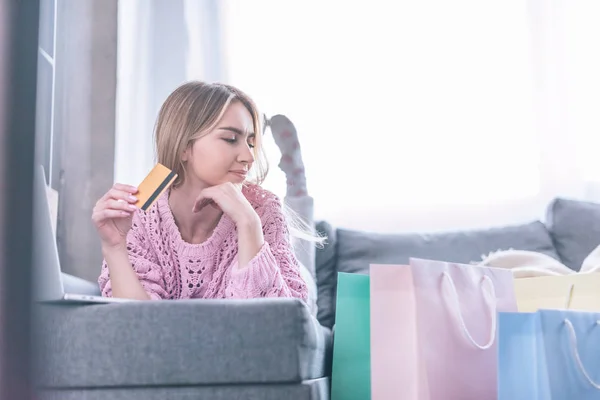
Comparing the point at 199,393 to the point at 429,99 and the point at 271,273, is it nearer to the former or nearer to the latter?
the point at 271,273

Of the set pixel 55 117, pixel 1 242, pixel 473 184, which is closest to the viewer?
pixel 1 242

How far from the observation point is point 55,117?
2.16 m

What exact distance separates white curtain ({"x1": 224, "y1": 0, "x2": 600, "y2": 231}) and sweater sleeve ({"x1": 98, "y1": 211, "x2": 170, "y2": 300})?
1.03 metres

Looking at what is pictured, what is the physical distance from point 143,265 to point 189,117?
0.32 metres

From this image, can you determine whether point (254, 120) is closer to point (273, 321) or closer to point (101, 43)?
point (273, 321)

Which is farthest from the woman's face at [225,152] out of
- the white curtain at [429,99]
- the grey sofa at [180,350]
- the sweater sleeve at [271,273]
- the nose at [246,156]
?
the white curtain at [429,99]

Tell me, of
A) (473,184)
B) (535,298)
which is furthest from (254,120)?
(473,184)

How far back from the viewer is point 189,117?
1.39 m

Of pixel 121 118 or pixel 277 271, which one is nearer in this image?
pixel 277 271

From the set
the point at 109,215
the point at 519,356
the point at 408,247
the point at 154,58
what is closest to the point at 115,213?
the point at 109,215

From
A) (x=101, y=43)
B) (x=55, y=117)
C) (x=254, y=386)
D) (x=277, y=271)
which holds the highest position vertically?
(x=101, y=43)

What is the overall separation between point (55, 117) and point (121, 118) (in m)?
0.21

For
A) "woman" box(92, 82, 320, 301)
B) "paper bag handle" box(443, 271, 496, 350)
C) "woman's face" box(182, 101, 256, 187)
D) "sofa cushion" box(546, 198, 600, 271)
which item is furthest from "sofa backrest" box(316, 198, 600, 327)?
"paper bag handle" box(443, 271, 496, 350)

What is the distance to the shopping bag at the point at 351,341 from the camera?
3.80 ft
